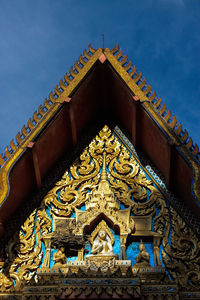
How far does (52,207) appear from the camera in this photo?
24.1 ft

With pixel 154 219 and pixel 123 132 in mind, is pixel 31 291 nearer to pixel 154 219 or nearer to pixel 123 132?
pixel 154 219

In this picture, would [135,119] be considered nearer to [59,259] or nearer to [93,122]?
[93,122]

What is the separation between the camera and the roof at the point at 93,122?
22.8 feet

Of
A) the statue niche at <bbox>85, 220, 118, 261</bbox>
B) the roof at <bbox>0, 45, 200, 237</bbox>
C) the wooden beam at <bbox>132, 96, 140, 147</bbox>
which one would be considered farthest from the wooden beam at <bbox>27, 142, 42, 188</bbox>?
the wooden beam at <bbox>132, 96, 140, 147</bbox>

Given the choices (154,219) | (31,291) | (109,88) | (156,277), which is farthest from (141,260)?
(109,88)

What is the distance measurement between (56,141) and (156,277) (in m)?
2.73

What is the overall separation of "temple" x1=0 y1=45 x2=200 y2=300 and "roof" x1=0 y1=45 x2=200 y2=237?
0.02m

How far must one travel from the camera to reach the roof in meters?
6.94

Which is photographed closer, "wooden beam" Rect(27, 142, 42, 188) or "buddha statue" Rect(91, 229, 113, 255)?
"buddha statue" Rect(91, 229, 113, 255)

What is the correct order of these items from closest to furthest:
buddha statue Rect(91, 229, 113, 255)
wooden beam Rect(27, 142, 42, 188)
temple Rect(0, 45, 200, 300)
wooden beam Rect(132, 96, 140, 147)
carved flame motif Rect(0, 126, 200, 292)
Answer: temple Rect(0, 45, 200, 300), carved flame motif Rect(0, 126, 200, 292), buddha statue Rect(91, 229, 113, 255), wooden beam Rect(27, 142, 42, 188), wooden beam Rect(132, 96, 140, 147)

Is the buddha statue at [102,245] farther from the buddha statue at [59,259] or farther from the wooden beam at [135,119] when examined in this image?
the wooden beam at [135,119]

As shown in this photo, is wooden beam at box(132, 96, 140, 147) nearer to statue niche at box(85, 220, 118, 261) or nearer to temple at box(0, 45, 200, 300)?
temple at box(0, 45, 200, 300)

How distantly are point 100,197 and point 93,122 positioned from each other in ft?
6.14

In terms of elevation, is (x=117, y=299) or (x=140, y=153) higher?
(x=140, y=153)
